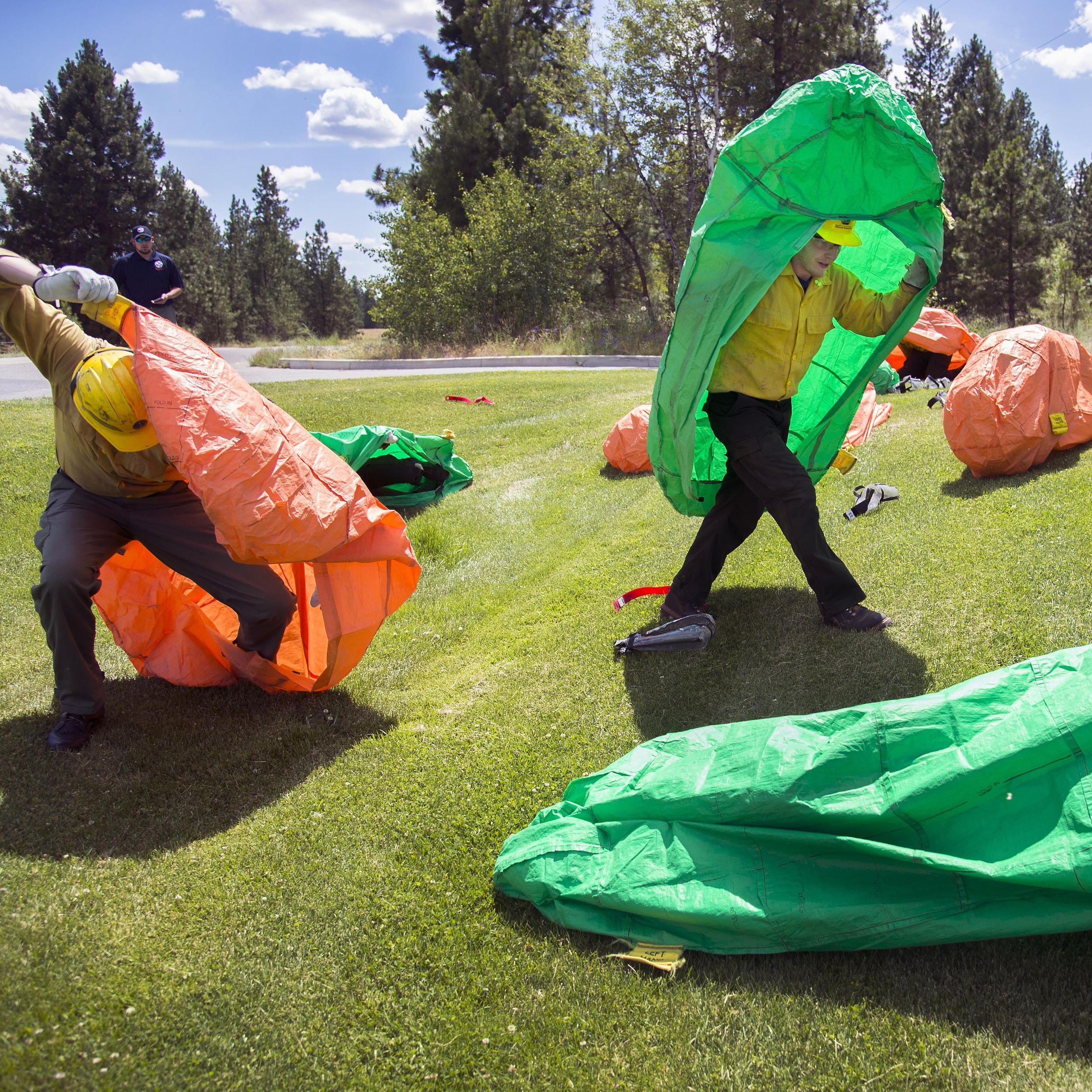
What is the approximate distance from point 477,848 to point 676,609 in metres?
1.94

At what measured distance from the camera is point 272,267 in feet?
170

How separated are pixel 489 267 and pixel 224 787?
1027 inches

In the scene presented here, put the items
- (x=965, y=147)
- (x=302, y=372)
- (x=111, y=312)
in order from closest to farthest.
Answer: (x=111, y=312), (x=302, y=372), (x=965, y=147)

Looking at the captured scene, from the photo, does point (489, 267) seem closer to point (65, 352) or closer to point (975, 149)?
point (975, 149)

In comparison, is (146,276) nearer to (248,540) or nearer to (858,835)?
(248,540)

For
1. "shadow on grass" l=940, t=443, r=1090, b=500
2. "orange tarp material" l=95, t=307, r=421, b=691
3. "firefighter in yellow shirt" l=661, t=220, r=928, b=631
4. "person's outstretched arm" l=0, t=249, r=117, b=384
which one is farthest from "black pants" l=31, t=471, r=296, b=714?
"shadow on grass" l=940, t=443, r=1090, b=500

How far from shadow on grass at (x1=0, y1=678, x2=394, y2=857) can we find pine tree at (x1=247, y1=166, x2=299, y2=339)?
4910 cm

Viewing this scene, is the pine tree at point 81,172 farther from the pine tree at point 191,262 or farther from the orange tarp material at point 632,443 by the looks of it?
the orange tarp material at point 632,443

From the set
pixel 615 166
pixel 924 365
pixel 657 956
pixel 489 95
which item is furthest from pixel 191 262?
pixel 657 956

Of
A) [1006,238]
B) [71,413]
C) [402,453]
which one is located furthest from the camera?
[1006,238]

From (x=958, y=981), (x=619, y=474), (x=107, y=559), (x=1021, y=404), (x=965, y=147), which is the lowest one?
(x=958, y=981)

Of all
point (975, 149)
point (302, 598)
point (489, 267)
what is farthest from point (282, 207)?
point (302, 598)

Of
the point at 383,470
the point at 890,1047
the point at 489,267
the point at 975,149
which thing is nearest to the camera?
the point at 890,1047

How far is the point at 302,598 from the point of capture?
177 inches
